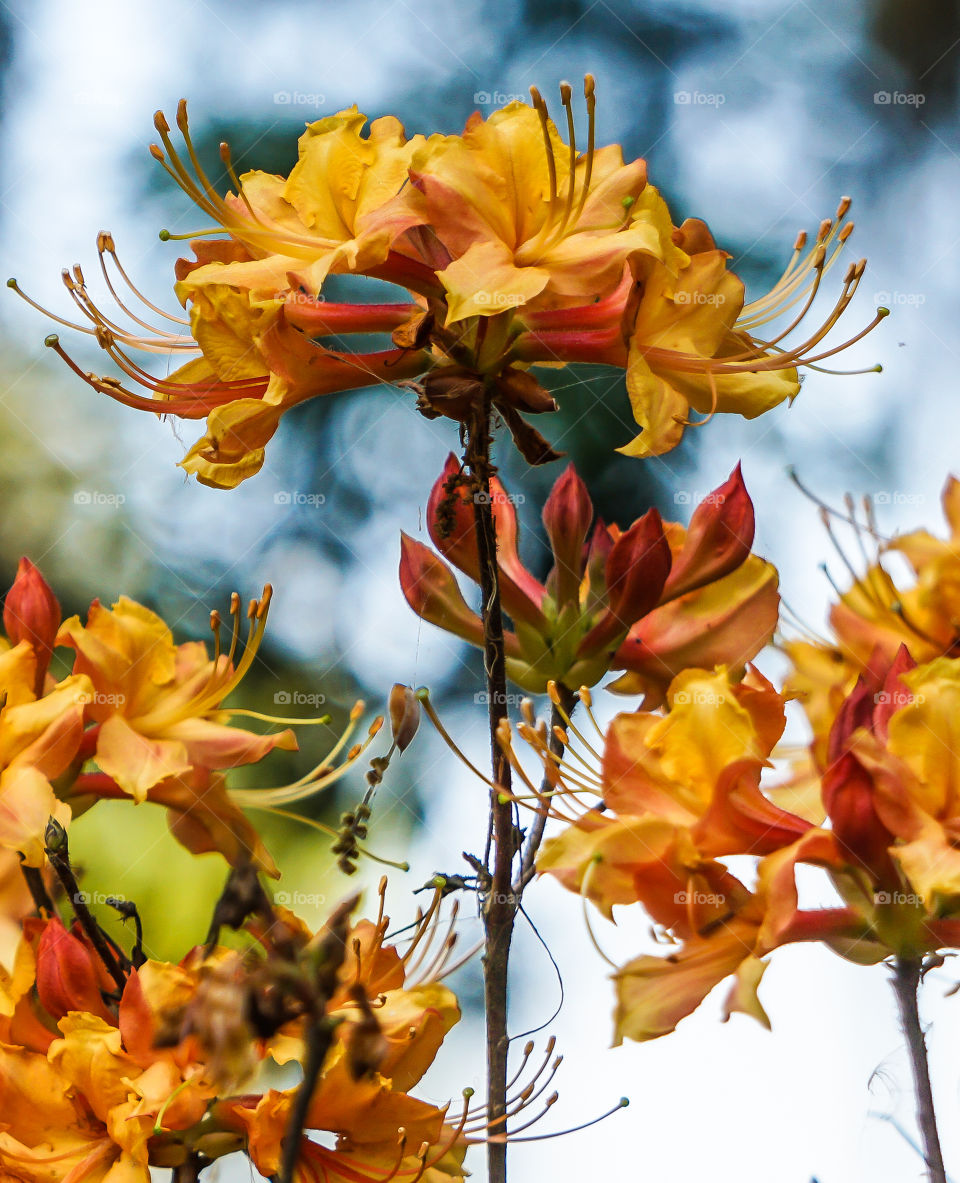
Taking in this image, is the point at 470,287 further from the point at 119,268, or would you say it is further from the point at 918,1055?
the point at 918,1055

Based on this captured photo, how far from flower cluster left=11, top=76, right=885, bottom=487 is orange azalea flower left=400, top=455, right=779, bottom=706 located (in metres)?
0.07

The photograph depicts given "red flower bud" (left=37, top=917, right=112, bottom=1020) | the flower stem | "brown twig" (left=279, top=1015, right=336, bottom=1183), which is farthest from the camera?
"red flower bud" (left=37, top=917, right=112, bottom=1020)

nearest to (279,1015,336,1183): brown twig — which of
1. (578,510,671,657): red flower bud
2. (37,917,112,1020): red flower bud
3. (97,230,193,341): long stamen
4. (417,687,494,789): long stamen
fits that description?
(417,687,494,789): long stamen

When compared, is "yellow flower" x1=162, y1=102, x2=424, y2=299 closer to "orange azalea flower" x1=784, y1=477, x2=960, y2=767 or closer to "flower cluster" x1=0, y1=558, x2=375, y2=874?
"flower cluster" x1=0, y1=558, x2=375, y2=874

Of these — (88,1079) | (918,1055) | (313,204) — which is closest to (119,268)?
(313,204)

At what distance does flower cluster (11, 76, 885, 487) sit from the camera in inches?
29.1

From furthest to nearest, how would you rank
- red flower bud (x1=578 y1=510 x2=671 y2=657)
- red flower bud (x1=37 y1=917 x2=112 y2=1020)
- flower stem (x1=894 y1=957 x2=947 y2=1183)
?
red flower bud (x1=578 y1=510 x2=671 y2=657) < red flower bud (x1=37 y1=917 x2=112 y2=1020) < flower stem (x1=894 y1=957 x2=947 y2=1183)

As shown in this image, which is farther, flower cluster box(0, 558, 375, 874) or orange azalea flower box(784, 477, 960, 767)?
orange azalea flower box(784, 477, 960, 767)

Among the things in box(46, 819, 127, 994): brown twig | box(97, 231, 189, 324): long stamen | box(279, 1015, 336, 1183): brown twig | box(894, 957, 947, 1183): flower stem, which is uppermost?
box(97, 231, 189, 324): long stamen

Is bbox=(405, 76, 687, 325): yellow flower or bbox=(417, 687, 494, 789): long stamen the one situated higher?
bbox=(405, 76, 687, 325): yellow flower

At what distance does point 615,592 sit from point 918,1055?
1.04 feet

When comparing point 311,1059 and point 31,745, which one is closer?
point 311,1059

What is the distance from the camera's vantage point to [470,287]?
70cm

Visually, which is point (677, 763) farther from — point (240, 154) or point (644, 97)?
point (644, 97)
